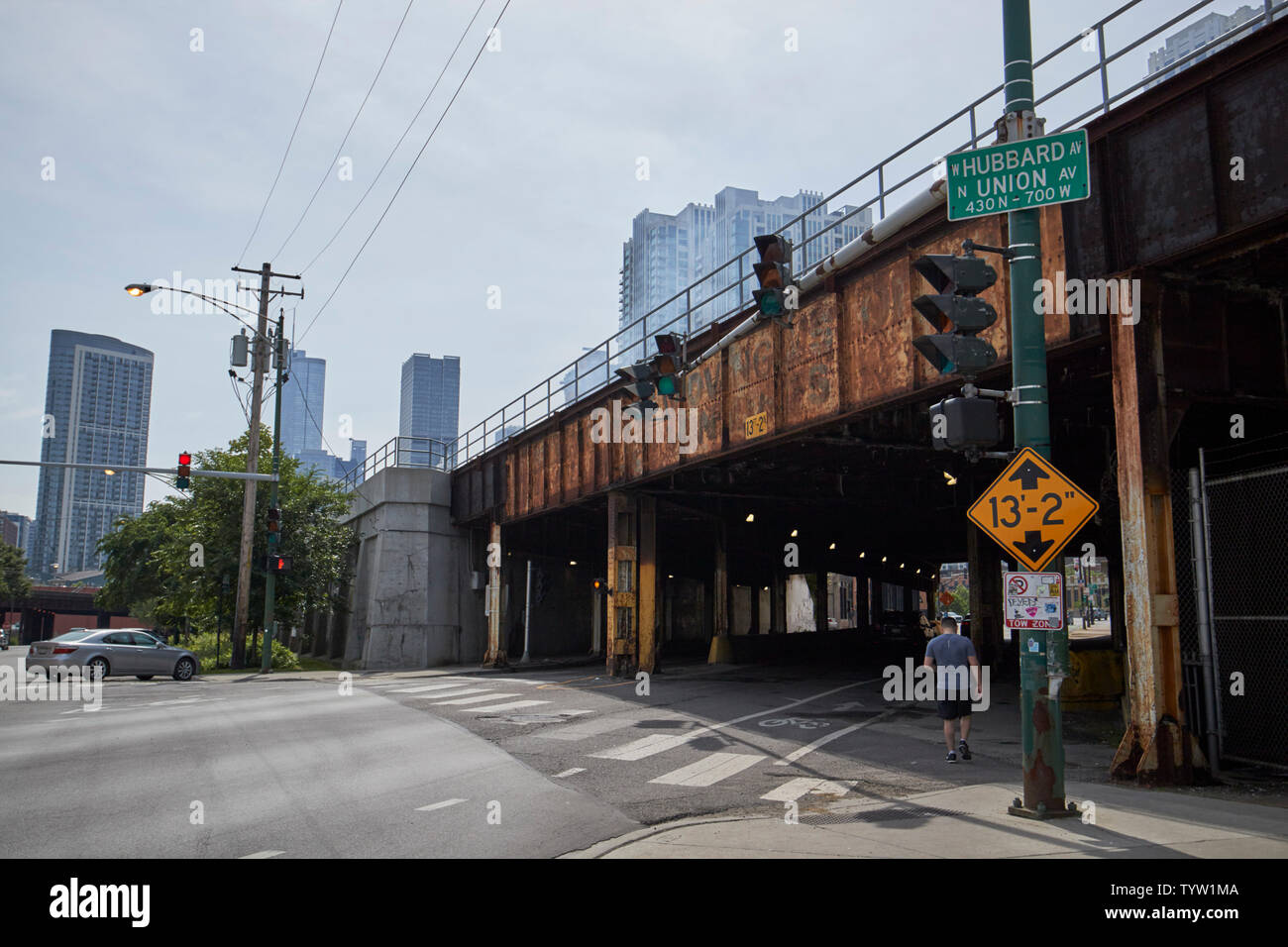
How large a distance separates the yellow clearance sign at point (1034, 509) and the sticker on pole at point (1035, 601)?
13 centimetres

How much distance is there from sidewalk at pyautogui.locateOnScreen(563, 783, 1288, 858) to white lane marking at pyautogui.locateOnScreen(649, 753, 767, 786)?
1.95 metres

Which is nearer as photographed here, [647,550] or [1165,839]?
[1165,839]

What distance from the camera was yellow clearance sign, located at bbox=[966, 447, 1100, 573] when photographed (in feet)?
25.7

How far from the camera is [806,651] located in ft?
130

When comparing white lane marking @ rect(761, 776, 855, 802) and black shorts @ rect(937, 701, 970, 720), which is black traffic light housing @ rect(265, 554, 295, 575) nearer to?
white lane marking @ rect(761, 776, 855, 802)

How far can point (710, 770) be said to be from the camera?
37.6ft

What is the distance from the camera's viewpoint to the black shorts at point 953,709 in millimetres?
12047

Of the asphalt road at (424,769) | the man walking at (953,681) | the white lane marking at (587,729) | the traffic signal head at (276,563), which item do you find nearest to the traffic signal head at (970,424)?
the asphalt road at (424,769)

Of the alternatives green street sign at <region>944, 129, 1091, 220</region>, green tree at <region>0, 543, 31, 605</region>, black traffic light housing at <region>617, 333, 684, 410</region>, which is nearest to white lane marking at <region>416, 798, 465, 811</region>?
green street sign at <region>944, 129, 1091, 220</region>

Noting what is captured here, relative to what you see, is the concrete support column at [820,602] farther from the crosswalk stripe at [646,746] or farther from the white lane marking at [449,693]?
the crosswalk stripe at [646,746]
